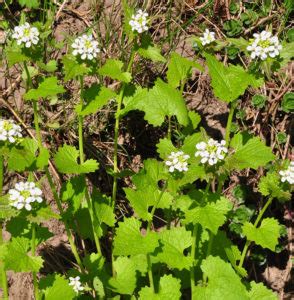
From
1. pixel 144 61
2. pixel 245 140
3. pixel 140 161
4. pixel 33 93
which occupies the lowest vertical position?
pixel 140 161

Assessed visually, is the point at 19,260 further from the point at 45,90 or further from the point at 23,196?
the point at 45,90

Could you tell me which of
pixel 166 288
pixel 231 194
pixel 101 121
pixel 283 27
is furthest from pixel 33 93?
pixel 283 27

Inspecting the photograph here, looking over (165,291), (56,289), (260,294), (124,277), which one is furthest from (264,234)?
(56,289)

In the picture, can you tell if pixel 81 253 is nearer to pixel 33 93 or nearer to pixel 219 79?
pixel 33 93

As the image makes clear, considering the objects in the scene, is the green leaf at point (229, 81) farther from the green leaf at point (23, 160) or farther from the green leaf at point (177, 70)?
the green leaf at point (23, 160)

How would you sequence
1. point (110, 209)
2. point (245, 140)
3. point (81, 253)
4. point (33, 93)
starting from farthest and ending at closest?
point (81, 253)
point (110, 209)
point (245, 140)
point (33, 93)

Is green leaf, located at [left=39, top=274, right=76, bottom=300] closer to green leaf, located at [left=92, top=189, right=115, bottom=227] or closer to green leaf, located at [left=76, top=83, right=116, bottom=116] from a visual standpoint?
green leaf, located at [left=92, top=189, right=115, bottom=227]
